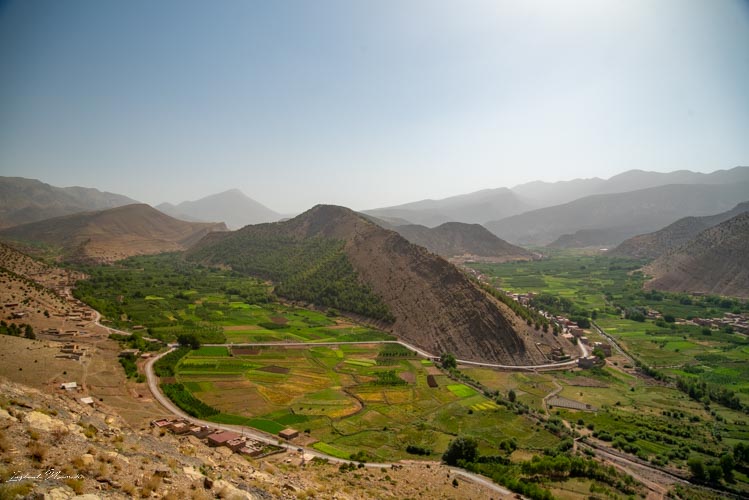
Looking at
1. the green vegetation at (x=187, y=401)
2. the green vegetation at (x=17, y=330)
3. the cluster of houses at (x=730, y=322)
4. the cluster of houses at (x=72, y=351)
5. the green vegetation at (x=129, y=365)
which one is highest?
the green vegetation at (x=17, y=330)

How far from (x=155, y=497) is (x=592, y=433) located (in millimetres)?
Answer: 43816

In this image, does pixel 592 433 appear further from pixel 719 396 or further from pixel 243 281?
pixel 243 281

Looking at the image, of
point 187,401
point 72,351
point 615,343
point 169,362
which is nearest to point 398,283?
point 615,343

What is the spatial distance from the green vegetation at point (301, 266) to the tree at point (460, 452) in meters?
44.5

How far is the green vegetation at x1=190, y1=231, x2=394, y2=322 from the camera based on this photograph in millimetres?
89875

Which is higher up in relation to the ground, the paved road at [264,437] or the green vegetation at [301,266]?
the green vegetation at [301,266]

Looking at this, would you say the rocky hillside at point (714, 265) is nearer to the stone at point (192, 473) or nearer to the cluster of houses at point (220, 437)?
the cluster of houses at point (220, 437)

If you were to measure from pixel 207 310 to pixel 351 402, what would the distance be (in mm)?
49786

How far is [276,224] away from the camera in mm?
→ 172250

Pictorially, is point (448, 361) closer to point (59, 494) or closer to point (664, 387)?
point (664, 387)

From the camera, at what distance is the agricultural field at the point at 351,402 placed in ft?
129

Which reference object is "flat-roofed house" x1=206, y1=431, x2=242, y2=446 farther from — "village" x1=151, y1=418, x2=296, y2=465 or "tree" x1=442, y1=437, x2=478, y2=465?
"tree" x1=442, y1=437, x2=478, y2=465

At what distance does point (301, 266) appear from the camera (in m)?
121

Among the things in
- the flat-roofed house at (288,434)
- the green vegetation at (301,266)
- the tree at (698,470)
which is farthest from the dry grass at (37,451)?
the green vegetation at (301,266)
